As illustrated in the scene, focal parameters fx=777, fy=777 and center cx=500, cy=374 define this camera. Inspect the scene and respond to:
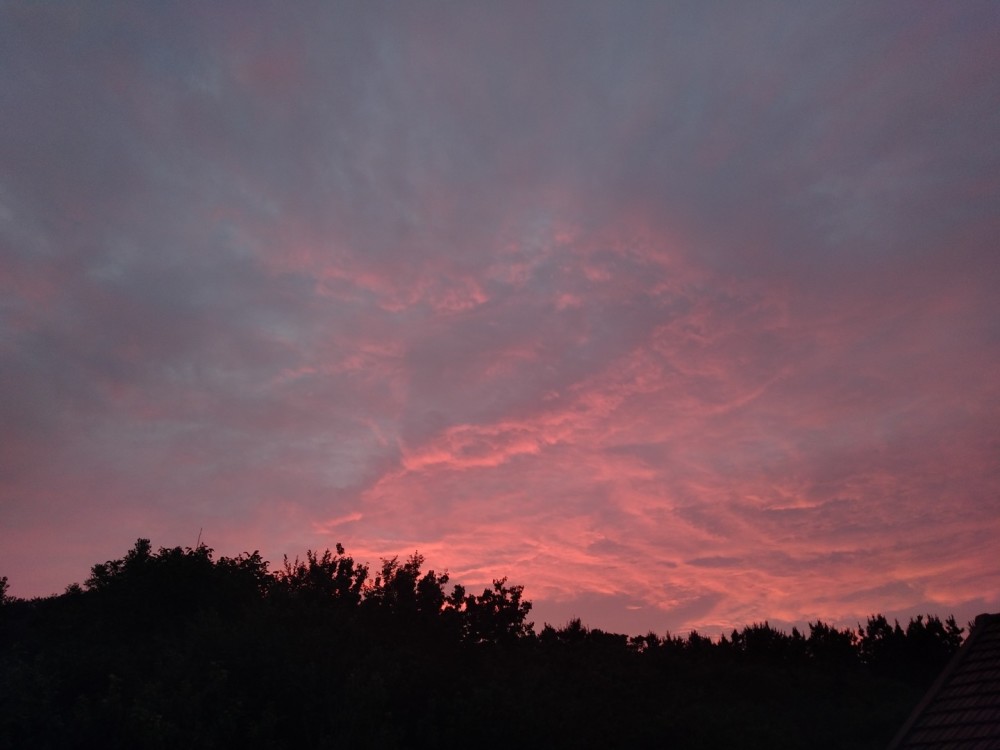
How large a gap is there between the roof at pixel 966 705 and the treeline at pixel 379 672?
17378 mm

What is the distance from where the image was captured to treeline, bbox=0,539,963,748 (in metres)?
25.8

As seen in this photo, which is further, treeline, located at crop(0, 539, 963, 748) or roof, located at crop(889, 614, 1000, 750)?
treeline, located at crop(0, 539, 963, 748)

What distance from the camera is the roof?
44.3 ft

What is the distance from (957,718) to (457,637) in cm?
2972

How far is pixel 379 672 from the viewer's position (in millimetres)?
28906

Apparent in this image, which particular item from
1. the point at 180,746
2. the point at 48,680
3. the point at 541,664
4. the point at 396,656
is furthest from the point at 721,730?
the point at 48,680

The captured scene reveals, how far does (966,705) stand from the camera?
563 inches

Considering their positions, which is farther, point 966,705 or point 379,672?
point 379,672

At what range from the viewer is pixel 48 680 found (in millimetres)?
24859

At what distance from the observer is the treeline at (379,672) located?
25766 millimetres

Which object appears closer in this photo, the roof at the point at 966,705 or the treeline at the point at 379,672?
the roof at the point at 966,705

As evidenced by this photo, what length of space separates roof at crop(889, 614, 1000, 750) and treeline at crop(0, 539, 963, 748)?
17378 millimetres

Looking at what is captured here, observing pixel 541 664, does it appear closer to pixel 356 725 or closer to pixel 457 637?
pixel 457 637

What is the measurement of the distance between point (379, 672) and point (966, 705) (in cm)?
2022
